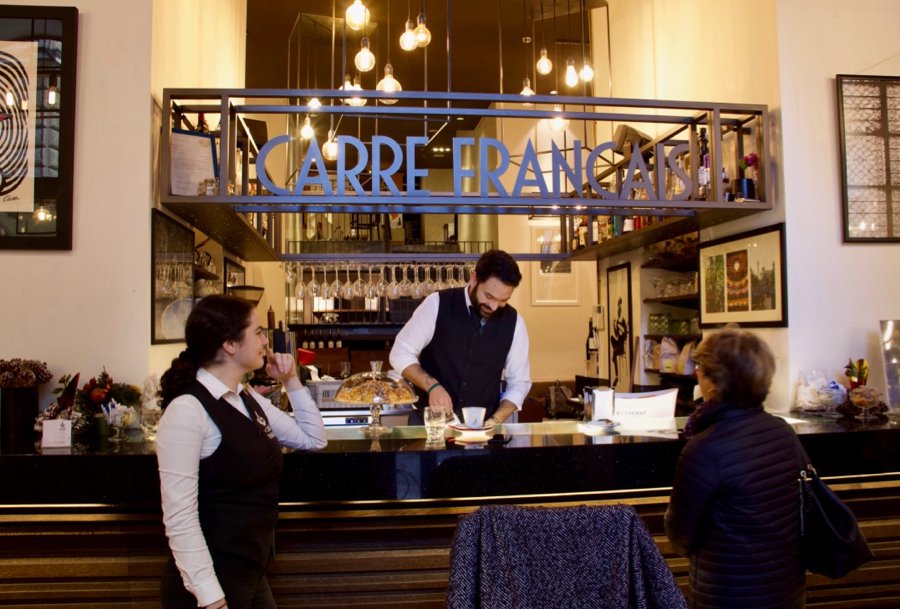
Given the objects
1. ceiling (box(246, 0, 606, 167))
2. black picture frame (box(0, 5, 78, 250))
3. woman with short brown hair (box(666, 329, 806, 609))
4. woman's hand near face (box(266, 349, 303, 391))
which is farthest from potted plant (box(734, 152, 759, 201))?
black picture frame (box(0, 5, 78, 250))

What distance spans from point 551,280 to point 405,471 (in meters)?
6.67

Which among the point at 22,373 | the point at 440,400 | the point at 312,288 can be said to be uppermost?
the point at 312,288

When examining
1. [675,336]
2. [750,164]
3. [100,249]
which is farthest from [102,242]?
[675,336]

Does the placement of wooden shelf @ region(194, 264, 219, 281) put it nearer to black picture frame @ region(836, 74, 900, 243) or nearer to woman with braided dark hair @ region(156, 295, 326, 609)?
woman with braided dark hair @ region(156, 295, 326, 609)

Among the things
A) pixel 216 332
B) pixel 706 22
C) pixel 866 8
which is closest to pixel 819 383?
pixel 866 8

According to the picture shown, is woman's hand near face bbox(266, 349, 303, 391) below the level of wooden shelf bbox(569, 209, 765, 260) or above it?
below

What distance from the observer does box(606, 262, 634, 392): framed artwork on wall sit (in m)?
5.96

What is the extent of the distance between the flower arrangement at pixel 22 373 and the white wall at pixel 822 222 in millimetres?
3720

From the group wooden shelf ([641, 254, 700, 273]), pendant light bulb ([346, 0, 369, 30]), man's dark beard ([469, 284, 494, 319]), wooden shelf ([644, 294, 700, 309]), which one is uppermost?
pendant light bulb ([346, 0, 369, 30])

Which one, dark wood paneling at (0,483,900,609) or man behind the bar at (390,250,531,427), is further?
man behind the bar at (390,250,531,427)

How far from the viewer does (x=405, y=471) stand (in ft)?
8.69

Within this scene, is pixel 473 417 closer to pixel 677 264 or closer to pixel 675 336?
pixel 675 336

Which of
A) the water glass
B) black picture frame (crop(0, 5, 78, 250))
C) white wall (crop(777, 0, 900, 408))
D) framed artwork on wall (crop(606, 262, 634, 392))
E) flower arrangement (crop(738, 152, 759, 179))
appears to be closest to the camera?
the water glass

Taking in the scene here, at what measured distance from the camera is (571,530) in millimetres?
1483
